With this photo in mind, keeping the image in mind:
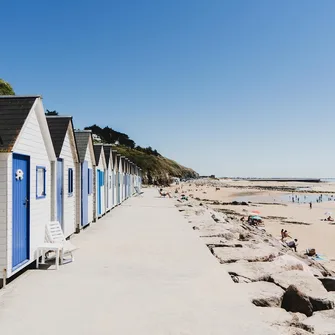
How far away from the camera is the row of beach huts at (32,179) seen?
6.79 meters

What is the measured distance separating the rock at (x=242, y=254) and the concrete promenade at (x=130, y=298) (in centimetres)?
34

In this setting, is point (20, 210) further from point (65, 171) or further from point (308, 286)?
point (308, 286)

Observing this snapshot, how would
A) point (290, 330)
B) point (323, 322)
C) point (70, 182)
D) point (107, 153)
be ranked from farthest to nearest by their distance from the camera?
point (107, 153) < point (70, 182) < point (323, 322) < point (290, 330)

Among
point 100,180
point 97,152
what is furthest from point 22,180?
point 100,180

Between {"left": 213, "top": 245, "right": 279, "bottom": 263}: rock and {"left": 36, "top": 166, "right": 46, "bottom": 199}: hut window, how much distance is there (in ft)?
15.8

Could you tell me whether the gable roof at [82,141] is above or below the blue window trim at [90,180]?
above

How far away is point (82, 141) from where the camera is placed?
1465 centimetres

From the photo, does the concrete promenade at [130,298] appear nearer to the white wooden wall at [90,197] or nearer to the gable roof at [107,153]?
the white wooden wall at [90,197]

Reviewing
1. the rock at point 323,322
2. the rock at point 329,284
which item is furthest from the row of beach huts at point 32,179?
the rock at point 329,284

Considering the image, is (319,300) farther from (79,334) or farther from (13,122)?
(13,122)

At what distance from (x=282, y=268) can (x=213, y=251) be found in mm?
2268

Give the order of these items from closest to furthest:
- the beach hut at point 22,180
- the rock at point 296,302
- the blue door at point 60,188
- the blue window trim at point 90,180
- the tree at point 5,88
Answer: the rock at point 296,302 → the beach hut at point 22,180 → the blue door at point 60,188 → the blue window trim at point 90,180 → the tree at point 5,88

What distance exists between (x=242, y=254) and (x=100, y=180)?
10733 mm

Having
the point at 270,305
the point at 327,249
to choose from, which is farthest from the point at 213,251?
the point at 327,249
